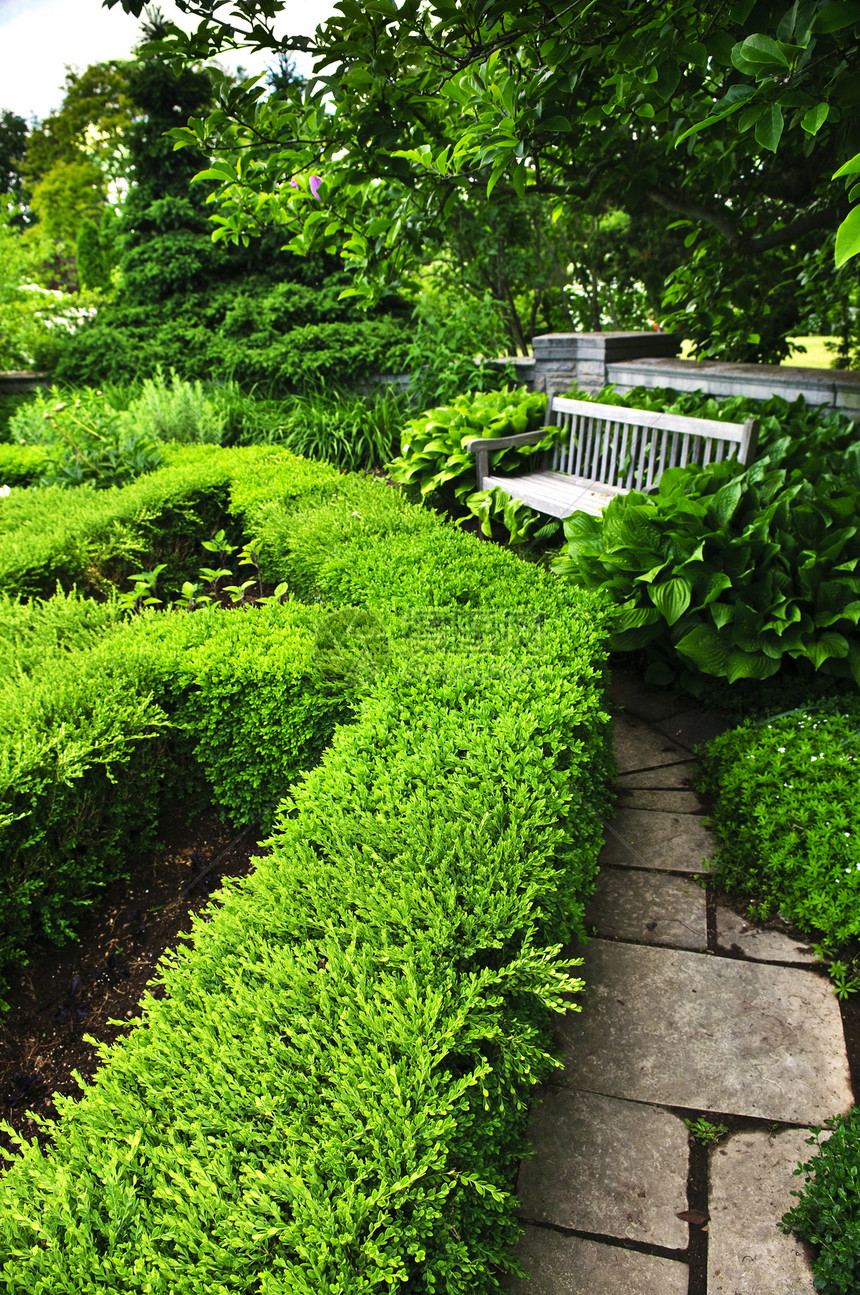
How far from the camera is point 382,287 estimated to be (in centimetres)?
314

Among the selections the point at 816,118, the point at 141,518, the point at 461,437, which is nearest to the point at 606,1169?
the point at 816,118

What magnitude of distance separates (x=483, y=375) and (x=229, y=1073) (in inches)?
246

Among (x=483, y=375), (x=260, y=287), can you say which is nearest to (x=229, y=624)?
(x=483, y=375)

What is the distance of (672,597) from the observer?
3.15 m

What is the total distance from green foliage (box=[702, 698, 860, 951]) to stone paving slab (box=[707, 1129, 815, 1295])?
2.26 feet

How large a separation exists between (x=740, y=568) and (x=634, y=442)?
154 centimetres

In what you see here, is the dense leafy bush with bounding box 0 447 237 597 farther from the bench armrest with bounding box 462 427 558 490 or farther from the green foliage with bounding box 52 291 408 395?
the green foliage with bounding box 52 291 408 395

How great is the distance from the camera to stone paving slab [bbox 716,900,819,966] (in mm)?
2307

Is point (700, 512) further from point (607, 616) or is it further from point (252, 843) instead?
point (252, 843)

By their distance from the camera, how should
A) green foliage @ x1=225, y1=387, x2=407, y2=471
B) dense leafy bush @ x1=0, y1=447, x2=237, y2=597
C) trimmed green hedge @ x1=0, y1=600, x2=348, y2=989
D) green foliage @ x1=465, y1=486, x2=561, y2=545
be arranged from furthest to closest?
green foliage @ x1=225, y1=387, x2=407, y2=471
green foliage @ x1=465, y1=486, x2=561, y2=545
dense leafy bush @ x1=0, y1=447, x2=237, y2=597
trimmed green hedge @ x1=0, y1=600, x2=348, y2=989

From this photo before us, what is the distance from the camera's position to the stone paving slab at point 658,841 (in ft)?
8.94

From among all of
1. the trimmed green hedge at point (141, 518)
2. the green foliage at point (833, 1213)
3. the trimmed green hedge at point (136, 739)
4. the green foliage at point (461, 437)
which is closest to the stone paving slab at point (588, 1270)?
the green foliage at point (833, 1213)

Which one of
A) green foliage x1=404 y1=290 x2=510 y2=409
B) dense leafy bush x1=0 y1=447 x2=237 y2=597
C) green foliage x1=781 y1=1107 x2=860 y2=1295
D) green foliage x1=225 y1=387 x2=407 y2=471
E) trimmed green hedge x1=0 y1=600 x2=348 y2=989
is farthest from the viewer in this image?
green foliage x1=225 y1=387 x2=407 y2=471

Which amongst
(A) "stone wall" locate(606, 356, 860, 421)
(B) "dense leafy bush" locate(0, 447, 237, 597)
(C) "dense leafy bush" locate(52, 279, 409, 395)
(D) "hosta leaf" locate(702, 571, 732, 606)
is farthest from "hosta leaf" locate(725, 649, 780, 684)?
(C) "dense leafy bush" locate(52, 279, 409, 395)
